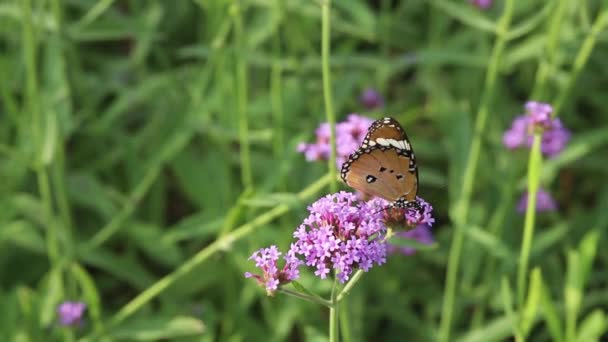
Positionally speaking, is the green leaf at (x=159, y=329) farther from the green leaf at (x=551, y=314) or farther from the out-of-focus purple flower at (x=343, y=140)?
the green leaf at (x=551, y=314)

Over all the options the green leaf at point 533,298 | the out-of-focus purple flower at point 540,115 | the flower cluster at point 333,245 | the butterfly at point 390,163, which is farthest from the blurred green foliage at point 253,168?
the flower cluster at point 333,245

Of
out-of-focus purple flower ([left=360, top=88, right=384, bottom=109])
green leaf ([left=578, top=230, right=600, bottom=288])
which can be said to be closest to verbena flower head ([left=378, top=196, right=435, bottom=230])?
green leaf ([left=578, top=230, right=600, bottom=288])

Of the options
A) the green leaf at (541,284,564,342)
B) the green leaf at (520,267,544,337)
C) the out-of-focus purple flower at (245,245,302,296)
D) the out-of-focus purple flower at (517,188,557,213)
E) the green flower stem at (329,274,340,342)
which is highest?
the out-of-focus purple flower at (517,188,557,213)

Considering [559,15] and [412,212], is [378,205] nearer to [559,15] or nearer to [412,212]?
[412,212]

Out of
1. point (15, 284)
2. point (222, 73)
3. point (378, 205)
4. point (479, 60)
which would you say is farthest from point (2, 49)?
point (378, 205)

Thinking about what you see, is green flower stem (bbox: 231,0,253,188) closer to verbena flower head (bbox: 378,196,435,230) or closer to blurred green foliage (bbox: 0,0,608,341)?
blurred green foliage (bbox: 0,0,608,341)

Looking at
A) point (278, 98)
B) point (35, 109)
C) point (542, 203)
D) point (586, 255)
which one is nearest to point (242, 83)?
point (278, 98)

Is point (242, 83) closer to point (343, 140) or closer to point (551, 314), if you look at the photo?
point (343, 140)
